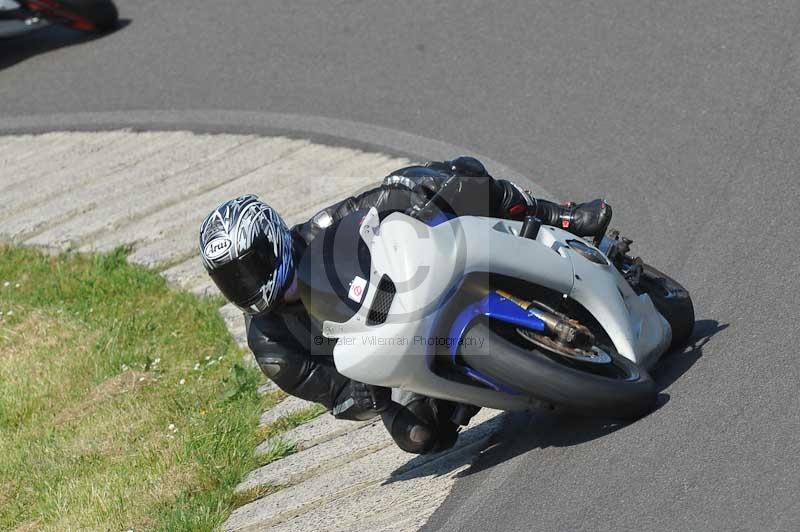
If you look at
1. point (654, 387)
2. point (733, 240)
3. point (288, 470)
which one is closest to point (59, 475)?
point (288, 470)

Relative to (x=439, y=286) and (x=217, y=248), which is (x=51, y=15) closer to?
(x=217, y=248)

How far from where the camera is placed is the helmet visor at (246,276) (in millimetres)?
4879

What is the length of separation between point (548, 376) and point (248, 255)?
1.31 meters

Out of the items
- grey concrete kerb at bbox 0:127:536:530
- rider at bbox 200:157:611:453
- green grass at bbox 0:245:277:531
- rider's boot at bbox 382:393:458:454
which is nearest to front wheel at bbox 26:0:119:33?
grey concrete kerb at bbox 0:127:536:530

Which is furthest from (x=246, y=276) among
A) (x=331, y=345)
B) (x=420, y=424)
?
(x=420, y=424)

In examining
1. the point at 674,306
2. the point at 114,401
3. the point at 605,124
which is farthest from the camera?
the point at 605,124

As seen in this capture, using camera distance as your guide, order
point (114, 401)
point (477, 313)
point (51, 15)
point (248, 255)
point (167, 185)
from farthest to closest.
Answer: point (51, 15) < point (167, 185) < point (114, 401) < point (248, 255) < point (477, 313)

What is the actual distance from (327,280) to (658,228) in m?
2.65

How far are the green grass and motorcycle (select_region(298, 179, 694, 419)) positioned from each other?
4.75 ft

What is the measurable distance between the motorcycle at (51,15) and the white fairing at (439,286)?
25.0 feet

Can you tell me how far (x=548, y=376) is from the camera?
449 cm

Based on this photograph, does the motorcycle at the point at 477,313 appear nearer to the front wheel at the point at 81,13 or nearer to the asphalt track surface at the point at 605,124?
the asphalt track surface at the point at 605,124

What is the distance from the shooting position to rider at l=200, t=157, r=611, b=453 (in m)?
4.92

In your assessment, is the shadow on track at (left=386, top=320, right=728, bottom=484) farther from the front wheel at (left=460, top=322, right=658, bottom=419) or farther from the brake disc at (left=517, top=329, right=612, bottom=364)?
the brake disc at (left=517, top=329, right=612, bottom=364)
